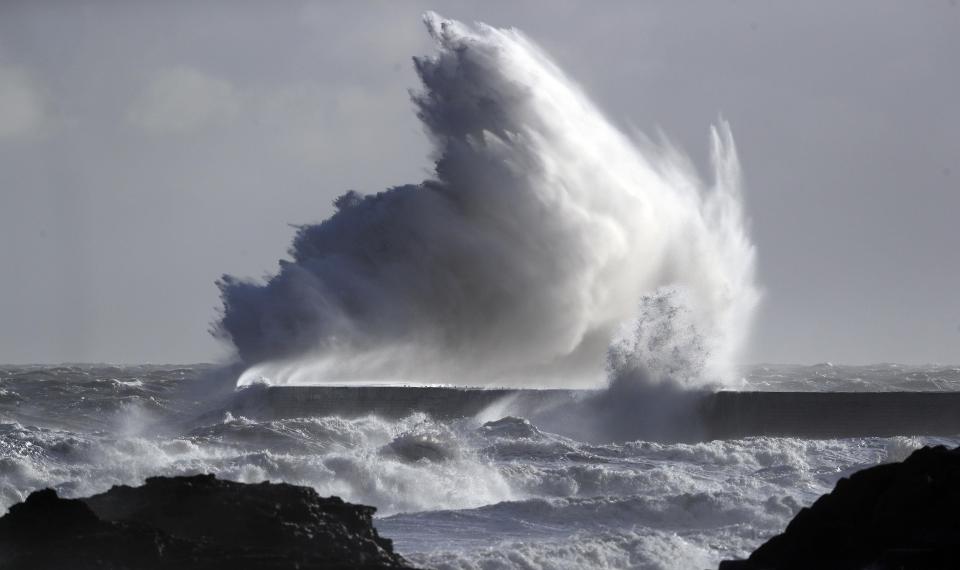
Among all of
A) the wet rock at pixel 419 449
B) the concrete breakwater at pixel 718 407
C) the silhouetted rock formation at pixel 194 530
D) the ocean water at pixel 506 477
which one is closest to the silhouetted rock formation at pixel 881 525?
the ocean water at pixel 506 477

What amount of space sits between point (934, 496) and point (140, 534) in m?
5.58

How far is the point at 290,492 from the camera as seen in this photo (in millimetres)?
10148

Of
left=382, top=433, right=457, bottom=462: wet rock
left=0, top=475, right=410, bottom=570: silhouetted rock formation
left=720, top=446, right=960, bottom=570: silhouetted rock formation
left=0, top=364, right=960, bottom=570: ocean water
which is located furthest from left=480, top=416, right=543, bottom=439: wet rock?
left=0, top=475, right=410, bottom=570: silhouetted rock formation

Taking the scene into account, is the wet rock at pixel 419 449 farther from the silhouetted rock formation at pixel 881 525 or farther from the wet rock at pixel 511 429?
the silhouetted rock formation at pixel 881 525

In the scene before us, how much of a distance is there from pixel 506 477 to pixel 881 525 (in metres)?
7.95

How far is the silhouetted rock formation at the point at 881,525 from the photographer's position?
9.30 m

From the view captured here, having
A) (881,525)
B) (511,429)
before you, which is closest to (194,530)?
(881,525)

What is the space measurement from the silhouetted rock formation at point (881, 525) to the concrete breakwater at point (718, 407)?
13.4 metres

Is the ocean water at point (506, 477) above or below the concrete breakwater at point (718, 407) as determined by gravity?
below

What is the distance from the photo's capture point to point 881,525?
384 inches

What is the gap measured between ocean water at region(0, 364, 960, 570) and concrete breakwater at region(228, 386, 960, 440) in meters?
0.56

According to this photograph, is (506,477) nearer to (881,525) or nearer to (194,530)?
(194,530)

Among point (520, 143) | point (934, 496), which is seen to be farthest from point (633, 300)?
point (934, 496)

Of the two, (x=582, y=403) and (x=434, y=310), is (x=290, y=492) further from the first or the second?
(x=434, y=310)
